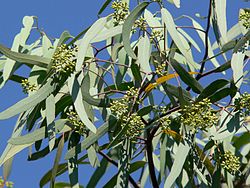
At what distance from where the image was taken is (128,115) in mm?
1709

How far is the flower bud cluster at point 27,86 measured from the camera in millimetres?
1884

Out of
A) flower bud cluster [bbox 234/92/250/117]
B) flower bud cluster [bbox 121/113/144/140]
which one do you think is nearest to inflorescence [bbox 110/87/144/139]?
flower bud cluster [bbox 121/113/144/140]

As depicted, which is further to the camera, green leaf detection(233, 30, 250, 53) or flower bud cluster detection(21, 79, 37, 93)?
flower bud cluster detection(21, 79, 37, 93)

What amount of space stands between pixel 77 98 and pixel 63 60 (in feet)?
0.27

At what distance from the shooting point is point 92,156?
1.85 m

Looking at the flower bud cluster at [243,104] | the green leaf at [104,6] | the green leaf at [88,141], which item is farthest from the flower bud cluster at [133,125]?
the green leaf at [104,6]

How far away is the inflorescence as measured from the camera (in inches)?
66.4

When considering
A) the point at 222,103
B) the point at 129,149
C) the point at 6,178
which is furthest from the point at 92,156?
the point at 222,103

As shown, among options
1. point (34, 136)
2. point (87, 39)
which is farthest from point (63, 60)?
point (34, 136)

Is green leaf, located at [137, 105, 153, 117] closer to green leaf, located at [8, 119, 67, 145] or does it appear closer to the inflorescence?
the inflorescence

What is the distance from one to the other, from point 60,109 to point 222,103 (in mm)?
374

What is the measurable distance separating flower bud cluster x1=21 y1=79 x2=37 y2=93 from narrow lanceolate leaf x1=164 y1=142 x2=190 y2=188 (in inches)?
13.5

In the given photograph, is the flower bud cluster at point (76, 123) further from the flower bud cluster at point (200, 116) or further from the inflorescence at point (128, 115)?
the flower bud cluster at point (200, 116)

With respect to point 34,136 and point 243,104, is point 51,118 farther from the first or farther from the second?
point 243,104
